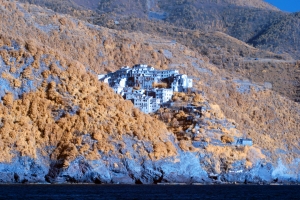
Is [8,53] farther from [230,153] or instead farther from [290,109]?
[290,109]

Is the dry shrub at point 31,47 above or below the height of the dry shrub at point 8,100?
above

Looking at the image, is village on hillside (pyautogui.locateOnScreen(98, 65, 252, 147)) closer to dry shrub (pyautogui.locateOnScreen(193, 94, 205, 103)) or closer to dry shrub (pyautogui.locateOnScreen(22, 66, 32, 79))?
dry shrub (pyautogui.locateOnScreen(193, 94, 205, 103))

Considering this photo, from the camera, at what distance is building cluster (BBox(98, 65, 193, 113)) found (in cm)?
11100

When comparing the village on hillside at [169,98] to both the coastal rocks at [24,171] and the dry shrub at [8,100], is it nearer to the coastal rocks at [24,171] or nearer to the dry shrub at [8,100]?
the dry shrub at [8,100]

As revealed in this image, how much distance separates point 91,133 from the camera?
307ft

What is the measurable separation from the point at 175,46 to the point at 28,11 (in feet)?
109

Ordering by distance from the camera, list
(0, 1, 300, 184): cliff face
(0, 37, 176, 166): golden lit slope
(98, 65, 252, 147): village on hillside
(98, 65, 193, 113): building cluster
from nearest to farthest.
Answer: (0, 1, 300, 184): cliff face < (0, 37, 176, 166): golden lit slope < (98, 65, 252, 147): village on hillside < (98, 65, 193, 113): building cluster

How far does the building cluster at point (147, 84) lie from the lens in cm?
11100

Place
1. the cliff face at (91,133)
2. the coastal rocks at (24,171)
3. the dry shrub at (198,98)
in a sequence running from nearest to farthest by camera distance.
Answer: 1. the coastal rocks at (24,171)
2. the cliff face at (91,133)
3. the dry shrub at (198,98)

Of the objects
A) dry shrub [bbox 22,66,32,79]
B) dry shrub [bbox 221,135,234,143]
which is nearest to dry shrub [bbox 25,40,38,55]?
dry shrub [bbox 22,66,32,79]
